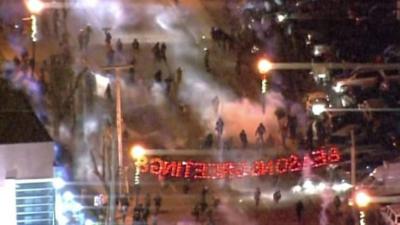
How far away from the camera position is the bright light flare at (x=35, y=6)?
563 inches

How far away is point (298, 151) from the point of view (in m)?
12.3

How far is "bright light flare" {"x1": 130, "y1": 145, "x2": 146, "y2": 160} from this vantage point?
11.8 metres

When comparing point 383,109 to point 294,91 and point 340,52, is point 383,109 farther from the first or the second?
point 340,52

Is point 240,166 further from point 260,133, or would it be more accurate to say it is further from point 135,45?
point 135,45

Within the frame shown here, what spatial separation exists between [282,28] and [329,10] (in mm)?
1104

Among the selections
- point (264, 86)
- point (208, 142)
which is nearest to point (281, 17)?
point (264, 86)

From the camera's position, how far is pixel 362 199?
10172mm

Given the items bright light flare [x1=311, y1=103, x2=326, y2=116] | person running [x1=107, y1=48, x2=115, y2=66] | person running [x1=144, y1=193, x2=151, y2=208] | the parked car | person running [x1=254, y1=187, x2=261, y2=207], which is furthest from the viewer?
person running [x1=107, y1=48, x2=115, y2=66]

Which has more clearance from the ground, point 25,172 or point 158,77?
point 158,77

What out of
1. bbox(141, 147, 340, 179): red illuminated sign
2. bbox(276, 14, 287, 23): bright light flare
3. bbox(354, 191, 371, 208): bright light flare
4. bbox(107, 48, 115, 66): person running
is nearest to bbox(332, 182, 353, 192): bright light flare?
bbox(141, 147, 340, 179): red illuminated sign

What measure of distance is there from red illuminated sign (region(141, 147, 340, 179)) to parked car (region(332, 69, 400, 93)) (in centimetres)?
160

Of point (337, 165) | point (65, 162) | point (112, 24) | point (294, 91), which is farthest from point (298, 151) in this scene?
point (112, 24)

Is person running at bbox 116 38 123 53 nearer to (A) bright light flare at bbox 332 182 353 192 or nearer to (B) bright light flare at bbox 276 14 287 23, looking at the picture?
(B) bright light flare at bbox 276 14 287 23

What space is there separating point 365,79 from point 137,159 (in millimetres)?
3586
